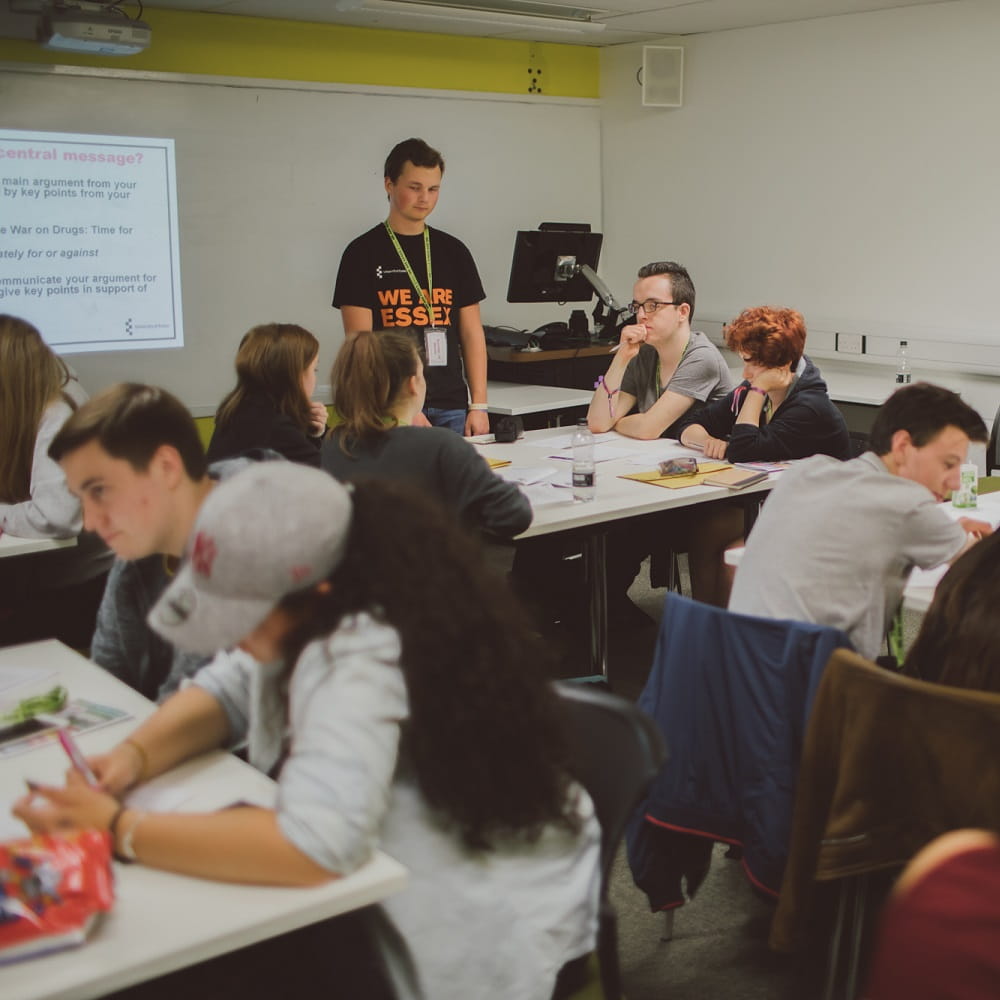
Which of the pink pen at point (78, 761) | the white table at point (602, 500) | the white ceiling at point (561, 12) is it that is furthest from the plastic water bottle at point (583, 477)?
the white ceiling at point (561, 12)

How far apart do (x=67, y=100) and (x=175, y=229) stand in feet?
2.40

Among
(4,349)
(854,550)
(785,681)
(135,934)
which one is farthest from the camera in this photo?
(4,349)

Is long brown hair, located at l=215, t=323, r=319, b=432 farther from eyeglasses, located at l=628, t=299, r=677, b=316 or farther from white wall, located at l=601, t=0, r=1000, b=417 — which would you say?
white wall, located at l=601, t=0, r=1000, b=417

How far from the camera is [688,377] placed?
170 inches

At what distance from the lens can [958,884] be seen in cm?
71

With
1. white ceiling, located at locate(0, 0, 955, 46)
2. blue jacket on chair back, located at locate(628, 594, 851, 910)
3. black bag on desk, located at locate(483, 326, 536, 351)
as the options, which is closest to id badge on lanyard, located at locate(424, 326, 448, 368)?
black bag on desk, located at locate(483, 326, 536, 351)

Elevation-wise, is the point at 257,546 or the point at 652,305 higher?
the point at 652,305

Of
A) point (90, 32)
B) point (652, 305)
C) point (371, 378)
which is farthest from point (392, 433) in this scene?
point (90, 32)

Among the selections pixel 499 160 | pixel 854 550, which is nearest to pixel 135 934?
pixel 854 550

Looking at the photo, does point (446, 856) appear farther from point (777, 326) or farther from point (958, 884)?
point (777, 326)

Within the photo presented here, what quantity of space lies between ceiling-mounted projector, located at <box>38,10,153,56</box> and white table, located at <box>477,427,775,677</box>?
2.28 metres

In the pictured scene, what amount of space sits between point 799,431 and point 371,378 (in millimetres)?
1638

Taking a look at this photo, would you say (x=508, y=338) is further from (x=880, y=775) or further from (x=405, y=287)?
(x=880, y=775)

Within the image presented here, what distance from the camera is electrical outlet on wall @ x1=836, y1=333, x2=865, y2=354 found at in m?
6.08
